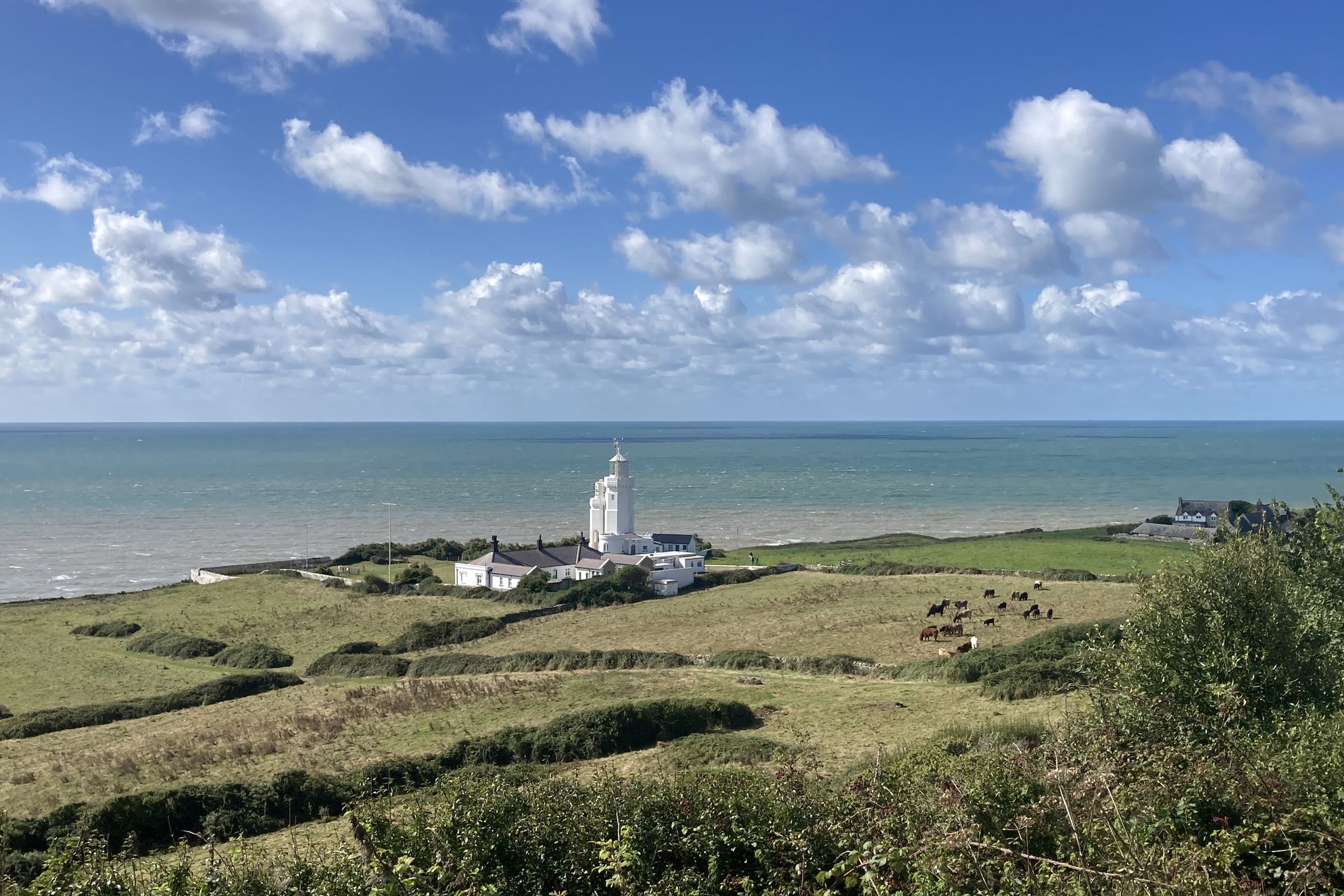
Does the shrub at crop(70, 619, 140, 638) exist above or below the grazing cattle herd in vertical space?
below

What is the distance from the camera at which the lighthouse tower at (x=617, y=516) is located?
2736 inches

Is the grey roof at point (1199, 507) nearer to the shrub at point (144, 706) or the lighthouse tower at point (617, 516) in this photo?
the lighthouse tower at point (617, 516)

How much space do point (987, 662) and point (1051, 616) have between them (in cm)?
1332

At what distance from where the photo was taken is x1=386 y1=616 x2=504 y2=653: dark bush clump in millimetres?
44031

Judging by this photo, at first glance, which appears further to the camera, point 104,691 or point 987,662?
point 104,691

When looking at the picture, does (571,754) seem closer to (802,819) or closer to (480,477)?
(802,819)

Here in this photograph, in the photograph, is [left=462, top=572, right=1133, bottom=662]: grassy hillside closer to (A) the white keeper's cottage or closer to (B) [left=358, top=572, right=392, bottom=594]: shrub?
(A) the white keeper's cottage

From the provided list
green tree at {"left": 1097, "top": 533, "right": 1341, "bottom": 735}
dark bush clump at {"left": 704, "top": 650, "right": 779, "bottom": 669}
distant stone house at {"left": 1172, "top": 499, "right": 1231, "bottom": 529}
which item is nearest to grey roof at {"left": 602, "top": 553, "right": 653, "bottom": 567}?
dark bush clump at {"left": 704, "top": 650, "right": 779, "bottom": 669}

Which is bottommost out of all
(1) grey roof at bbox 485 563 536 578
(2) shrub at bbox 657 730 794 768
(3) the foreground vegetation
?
(1) grey roof at bbox 485 563 536 578

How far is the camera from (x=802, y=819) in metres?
10.7

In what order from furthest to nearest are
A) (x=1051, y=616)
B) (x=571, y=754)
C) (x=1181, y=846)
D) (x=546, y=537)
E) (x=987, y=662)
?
(x=546, y=537) < (x=1051, y=616) < (x=987, y=662) < (x=571, y=754) < (x=1181, y=846)

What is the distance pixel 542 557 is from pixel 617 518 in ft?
30.6

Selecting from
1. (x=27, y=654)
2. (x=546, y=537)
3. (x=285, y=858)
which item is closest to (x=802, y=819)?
(x=285, y=858)

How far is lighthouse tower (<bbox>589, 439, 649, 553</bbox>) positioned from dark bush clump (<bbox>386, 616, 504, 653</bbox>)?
69.4 feet
